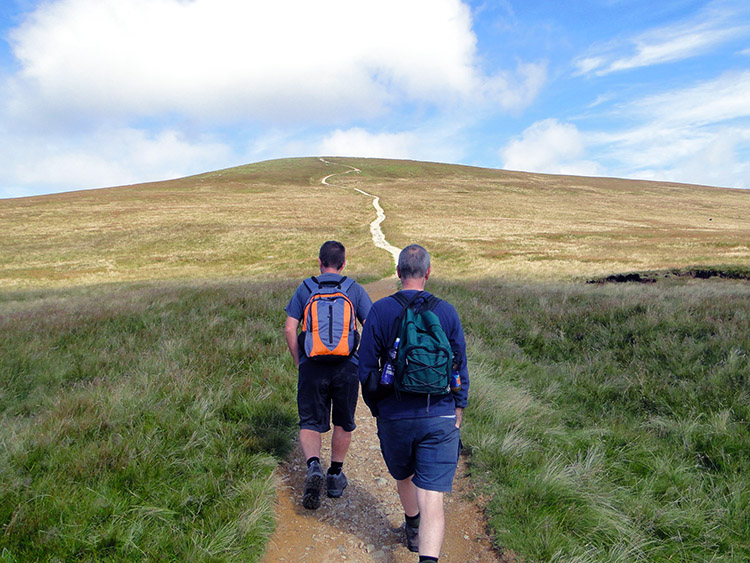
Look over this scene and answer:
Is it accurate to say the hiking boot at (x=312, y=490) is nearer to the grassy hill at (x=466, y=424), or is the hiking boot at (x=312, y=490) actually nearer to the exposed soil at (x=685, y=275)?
the grassy hill at (x=466, y=424)

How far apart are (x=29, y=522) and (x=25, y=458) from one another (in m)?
0.87

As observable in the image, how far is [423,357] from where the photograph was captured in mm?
2629

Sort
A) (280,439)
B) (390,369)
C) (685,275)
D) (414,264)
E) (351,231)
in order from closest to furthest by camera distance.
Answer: (390,369)
(414,264)
(280,439)
(685,275)
(351,231)

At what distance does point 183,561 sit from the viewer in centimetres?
275

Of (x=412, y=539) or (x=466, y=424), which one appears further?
(x=466, y=424)

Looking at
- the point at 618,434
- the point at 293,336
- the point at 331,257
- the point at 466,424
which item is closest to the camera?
the point at 331,257

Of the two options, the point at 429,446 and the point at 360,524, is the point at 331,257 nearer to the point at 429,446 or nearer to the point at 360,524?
the point at 429,446

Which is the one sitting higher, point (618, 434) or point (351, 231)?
point (351, 231)

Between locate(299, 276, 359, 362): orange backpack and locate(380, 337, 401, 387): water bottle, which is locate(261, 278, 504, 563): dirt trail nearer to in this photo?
locate(299, 276, 359, 362): orange backpack

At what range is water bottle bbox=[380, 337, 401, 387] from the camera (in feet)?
9.07

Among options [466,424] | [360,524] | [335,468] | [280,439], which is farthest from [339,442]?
[466,424]

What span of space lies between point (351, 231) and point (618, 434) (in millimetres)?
35488

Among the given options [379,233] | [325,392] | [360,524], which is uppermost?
[379,233]

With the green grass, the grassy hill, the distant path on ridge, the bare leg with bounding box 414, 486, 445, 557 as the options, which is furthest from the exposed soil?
the bare leg with bounding box 414, 486, 445, 557
